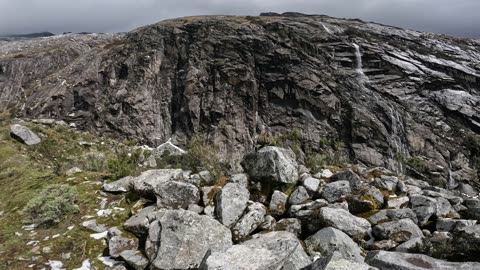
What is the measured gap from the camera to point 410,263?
22.0 feet

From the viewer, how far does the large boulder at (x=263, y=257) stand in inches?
257

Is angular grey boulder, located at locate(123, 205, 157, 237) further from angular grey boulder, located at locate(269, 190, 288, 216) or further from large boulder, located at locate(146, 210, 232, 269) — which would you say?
angular grey boulder, located at locate(269, 190, 288, 216)

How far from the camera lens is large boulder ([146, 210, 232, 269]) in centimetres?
745

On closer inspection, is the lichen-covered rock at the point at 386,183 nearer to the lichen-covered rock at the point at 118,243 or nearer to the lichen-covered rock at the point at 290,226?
the lichen-covered rock at the point at 290,226

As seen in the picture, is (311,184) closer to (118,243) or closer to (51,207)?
(118,243)

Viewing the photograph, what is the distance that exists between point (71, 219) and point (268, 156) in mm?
6022

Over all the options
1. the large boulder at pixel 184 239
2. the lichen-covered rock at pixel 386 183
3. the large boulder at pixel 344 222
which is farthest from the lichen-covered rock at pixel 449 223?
the large boulder at pixel 184 239

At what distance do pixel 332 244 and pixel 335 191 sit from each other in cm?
253

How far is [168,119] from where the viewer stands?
6331cm

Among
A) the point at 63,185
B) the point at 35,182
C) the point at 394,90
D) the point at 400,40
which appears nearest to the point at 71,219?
the point at 63,185

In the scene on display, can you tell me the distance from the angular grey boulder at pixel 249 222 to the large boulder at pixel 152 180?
2639mm

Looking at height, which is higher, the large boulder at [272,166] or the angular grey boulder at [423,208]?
the large boulder at [272,166]

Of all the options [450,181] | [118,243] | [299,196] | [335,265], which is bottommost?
[450,181]

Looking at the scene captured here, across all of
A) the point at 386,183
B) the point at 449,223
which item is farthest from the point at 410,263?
the point at 386,183
